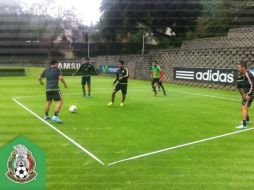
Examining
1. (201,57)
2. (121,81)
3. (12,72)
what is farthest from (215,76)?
(12,72)

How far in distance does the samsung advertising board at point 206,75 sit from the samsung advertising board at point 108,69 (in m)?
9.06

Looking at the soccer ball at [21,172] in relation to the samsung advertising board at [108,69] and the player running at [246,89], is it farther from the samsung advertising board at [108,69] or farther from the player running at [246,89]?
the samsung advertising board at [108,69]

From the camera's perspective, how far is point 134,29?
74.9 ft

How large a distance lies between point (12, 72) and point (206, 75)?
1704cm

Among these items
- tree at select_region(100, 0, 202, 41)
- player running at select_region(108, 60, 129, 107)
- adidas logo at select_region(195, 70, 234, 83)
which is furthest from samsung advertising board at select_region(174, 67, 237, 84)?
player running at select_region(108, 60, 129, 107)

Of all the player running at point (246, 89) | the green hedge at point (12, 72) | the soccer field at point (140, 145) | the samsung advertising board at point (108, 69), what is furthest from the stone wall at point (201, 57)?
the player running at point (246, 89)

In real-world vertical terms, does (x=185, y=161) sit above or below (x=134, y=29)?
below

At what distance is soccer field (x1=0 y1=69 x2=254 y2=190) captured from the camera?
5.03 meters

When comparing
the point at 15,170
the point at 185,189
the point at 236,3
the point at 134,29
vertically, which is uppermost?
the point at 236,3

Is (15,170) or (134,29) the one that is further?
(134,29)

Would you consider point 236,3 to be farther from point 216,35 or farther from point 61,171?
point 61,171

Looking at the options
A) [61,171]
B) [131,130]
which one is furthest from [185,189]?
[131,130]

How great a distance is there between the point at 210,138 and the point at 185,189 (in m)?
3.07

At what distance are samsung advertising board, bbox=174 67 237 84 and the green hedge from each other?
45.5ft
